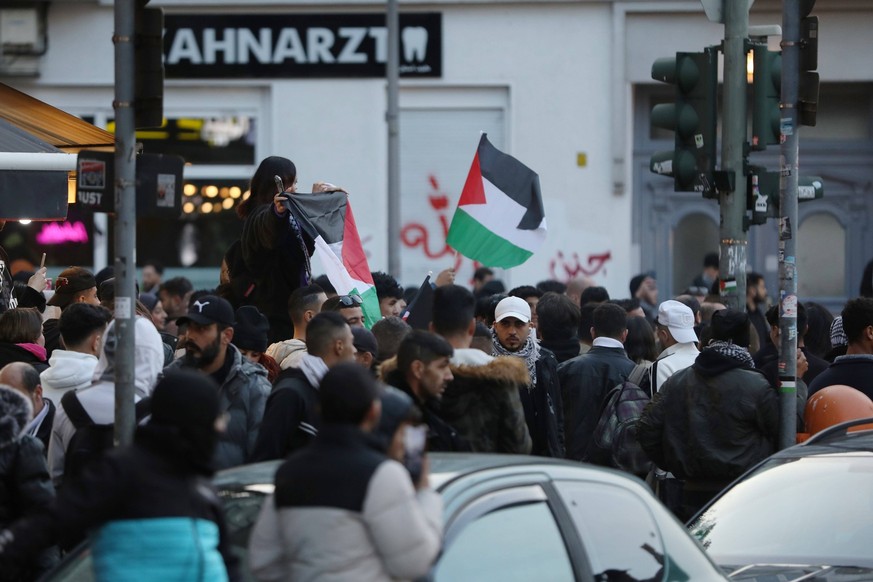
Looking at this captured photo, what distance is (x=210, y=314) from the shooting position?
6824 mm

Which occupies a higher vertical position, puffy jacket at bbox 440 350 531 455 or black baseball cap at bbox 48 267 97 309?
black baseball cap at bbox 48 267 97 309

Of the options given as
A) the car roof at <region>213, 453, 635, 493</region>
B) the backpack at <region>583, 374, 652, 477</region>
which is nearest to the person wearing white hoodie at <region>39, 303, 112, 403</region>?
the car roof at <region>213, 453, 635, 493</region>

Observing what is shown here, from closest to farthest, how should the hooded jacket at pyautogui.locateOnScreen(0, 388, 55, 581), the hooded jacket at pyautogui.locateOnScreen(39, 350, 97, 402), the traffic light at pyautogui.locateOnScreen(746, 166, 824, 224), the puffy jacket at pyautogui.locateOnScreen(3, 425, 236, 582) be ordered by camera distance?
the puffy jacket at pyautogui.locateOnScreen(3, 425, 236, 582) → the hooded jacket at pyautogui.locateOnScreen(0, 388, 55, 581) → the hooded jacket at pyautogui.locateOnScreen(39, 350, 97, 402) → the traffic light at pyautogui.locateOnScreen(746, 166, 824, 224)

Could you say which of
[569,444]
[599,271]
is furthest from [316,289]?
[599,271]

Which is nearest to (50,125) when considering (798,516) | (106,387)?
(106,387)

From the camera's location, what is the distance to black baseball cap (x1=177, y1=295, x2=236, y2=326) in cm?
680

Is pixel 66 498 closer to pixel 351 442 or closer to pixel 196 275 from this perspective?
pixel 351 442

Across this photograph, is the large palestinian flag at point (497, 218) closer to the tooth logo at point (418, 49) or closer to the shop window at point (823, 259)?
the tooth logo at point (418, 49)

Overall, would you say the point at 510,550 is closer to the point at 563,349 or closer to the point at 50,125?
the point at 563,349

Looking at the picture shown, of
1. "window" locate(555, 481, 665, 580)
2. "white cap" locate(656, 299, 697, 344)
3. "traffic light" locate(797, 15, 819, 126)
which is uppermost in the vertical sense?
"traffic light" locate(797, 15, 819, 126)

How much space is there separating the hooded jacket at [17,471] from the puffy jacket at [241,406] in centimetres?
112

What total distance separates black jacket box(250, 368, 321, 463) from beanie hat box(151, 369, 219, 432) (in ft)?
7.05

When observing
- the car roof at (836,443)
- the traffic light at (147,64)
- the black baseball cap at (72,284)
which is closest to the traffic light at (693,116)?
the car roof at (836,443)

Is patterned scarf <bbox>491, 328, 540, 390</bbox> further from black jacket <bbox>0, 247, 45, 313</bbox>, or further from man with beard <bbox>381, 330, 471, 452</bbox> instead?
black jacket <bbox>0, 247, 45, 313</bbox>
